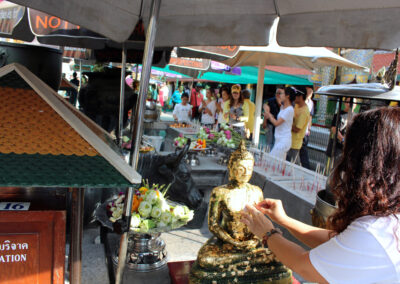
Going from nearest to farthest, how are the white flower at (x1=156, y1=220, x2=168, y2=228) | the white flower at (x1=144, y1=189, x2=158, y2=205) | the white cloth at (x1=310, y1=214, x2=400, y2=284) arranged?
the white cloth at (x1=310, y1=214, x2=400, y2=284) → the white flower at (x1=156, y1=220, x2=168, y2=228) → the white flower at (x1=144, y1=189, x2=158, y2=205)

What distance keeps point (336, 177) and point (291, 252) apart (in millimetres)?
379

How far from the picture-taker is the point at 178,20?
2.29m

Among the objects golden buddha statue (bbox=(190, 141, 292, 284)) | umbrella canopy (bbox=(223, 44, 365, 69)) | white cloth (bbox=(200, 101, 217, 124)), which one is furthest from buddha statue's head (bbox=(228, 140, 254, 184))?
white cloth (bbox=(200, 101, 217, 124))

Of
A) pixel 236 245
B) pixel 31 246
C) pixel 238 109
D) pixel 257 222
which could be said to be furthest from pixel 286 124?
pixel 31 246

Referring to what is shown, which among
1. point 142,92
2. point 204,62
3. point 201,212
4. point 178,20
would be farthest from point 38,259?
point 204,62

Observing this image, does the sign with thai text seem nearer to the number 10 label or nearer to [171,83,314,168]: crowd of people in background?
the number 10 label

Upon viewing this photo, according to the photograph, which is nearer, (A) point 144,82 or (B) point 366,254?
(B) point 366,254

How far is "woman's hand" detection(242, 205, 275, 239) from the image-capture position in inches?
65.1

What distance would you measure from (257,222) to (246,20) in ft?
4.44

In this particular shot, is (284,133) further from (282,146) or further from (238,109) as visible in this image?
(238,109)

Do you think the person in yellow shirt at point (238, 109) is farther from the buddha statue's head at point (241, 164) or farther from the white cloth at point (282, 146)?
the buddha statue's head at point (241, 164)

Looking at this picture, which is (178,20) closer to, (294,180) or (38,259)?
(38,259)

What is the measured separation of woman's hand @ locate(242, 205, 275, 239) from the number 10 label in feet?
3.51

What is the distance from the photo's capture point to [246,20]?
7.36 ft
